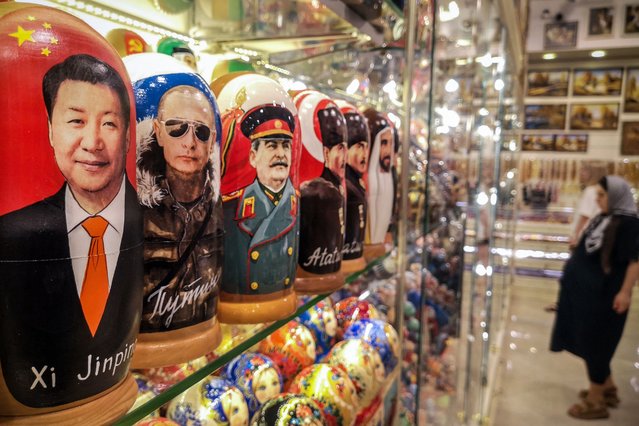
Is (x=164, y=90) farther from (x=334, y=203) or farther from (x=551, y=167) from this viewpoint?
(x=551, y=167)

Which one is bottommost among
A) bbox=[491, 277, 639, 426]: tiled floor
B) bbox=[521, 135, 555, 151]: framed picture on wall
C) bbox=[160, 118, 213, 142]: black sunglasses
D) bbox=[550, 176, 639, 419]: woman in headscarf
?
bbox=[491, 277, 639, 426]: tiled floor

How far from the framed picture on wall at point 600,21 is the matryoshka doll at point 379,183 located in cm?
647

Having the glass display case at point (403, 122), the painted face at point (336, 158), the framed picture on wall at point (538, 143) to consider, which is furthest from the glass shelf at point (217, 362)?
the framed picture on wall at point (538, 143)

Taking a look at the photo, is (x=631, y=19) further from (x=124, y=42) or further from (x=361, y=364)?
(x=124, y=42)

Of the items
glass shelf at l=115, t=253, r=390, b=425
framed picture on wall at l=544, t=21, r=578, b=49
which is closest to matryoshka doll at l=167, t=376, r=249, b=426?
glass shelf at l=115, t=253, r=390, b=425

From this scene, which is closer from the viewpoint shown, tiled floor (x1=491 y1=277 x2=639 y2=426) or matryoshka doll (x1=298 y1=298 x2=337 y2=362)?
matryoshka doll (x1=298 y1=298 x2=337 y2=362)

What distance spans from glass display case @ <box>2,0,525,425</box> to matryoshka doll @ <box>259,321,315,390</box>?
15 cm

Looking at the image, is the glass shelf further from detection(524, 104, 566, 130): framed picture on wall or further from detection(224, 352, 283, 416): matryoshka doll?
detection(524, 104, 566, 130): framed picture on wall

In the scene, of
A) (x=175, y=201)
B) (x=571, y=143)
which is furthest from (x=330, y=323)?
(x=571, y=143)

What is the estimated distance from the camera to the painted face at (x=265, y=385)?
0.90 m

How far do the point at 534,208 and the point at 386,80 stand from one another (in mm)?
6141

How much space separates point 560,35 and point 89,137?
7.30 metres

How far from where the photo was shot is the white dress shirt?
41 cm

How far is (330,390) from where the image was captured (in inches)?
38.3
